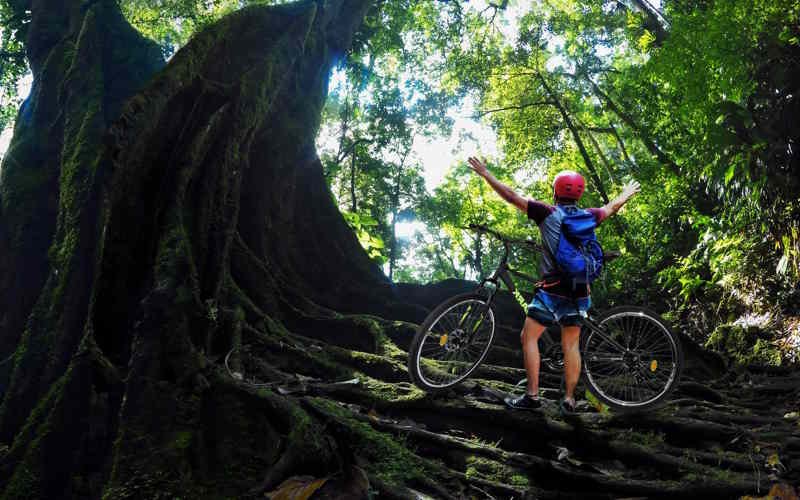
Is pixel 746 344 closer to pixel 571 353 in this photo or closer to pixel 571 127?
pixel 571 353

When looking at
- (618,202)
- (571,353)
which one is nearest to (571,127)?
(618,202)

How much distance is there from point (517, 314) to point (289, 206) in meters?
3.96

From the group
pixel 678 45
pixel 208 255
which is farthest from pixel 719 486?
pixel 678 45

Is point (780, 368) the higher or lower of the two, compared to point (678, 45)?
lower

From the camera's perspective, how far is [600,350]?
3.97 meters

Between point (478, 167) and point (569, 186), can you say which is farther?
point (569, 186)


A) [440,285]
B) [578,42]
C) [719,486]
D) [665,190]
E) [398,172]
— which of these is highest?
[578,42]

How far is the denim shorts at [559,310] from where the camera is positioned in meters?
3.74

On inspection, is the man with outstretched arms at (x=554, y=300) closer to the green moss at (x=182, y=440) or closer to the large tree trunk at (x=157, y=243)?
the large tree trunk at (x=157, y=243)

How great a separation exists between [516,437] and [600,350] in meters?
1.09

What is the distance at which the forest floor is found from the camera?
8.82 feet

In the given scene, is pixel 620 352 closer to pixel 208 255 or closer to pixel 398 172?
pixel 208 255

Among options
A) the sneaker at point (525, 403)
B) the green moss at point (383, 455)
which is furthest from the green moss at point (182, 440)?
the sneaker at point (525, 403)

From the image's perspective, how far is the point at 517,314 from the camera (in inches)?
314
